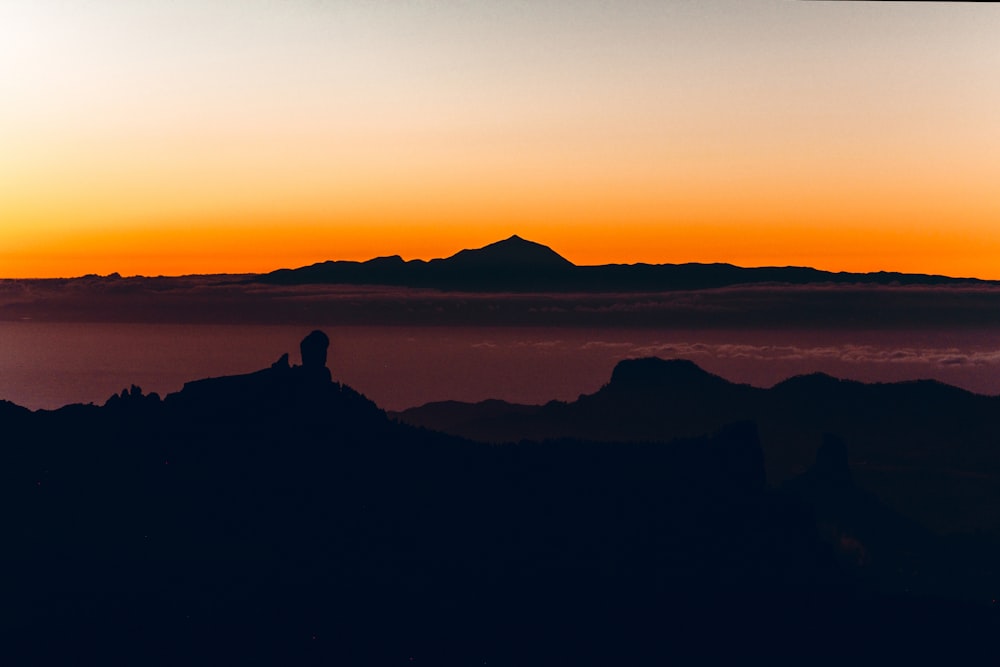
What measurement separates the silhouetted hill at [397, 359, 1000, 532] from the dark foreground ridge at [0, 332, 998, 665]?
16.1 inches

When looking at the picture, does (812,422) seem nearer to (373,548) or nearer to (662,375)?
(662,375)

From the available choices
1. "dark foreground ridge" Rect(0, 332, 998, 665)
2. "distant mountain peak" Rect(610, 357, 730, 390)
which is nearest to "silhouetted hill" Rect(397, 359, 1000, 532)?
"distant mountain peak" Rect(610, 357, 730, 390)

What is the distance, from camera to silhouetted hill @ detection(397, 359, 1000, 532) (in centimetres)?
1325

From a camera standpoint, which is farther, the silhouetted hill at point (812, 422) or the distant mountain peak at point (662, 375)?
the distant mountain peak at point (662, 375)

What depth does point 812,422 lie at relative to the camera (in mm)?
15422

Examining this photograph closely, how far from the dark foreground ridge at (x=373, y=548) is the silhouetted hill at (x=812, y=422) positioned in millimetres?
409

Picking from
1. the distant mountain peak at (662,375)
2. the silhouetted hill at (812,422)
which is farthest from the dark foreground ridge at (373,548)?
the silhouetted hill at (812,422)

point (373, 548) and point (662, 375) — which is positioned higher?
point (662, 375)

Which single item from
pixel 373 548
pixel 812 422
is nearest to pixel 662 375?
pixel 812 422

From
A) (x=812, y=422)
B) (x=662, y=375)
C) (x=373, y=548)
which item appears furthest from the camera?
(x=662, y=375)

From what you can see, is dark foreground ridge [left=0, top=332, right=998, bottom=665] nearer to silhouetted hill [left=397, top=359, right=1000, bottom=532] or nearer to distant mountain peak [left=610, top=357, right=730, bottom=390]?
distant mountain peak [left=610, top=357, right=730, bottom=390]

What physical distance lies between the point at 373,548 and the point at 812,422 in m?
7.04

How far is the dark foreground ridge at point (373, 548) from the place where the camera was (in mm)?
11625

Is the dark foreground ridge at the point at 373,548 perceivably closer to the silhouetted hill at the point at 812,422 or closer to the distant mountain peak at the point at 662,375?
the distant mountain peak at the point at 662,375
